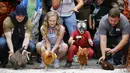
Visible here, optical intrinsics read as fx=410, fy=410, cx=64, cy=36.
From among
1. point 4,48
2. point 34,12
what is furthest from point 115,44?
point 4,48

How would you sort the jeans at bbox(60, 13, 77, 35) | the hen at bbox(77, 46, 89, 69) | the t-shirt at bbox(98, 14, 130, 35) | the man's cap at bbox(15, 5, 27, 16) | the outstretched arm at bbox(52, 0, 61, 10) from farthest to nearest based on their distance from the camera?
the jeans at bbox(60, 13, 77, 35), the outstretched arm at bbox(52, 0, 61, 10), the t-shirt at bbox(98, 14, 130, 35), the man's cap at bbox(15, 5, 27, 16), the hen at bbox(77, 46, 89, 69)

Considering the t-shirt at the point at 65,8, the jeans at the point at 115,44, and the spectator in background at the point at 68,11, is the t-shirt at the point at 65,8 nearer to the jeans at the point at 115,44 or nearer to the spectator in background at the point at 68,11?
the spectator in background at the point at 68,11

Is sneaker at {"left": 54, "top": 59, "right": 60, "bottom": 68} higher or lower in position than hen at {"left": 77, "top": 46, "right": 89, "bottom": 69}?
lower

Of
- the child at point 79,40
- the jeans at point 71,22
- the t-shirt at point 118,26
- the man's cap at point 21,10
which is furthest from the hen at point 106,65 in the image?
the man's cap at point 21,10

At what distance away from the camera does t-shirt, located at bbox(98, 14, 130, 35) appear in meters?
6.13

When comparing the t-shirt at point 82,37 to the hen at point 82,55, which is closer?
the hen at point 82,55

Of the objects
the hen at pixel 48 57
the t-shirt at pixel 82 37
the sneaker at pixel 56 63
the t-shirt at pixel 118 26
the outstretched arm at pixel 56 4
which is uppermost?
the outstretched arm at pixel 56 4

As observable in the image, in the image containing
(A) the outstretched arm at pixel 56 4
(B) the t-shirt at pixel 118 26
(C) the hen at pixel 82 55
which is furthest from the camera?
(A) the outstretched arm at pixel 56 4

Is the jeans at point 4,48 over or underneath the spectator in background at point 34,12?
underneath

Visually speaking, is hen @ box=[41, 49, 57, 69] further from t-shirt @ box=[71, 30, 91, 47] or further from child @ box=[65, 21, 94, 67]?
t-shirt @ box=[71, 30, 91, 47]

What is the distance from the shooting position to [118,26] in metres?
6.19

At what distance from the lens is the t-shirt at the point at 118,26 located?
6133mm

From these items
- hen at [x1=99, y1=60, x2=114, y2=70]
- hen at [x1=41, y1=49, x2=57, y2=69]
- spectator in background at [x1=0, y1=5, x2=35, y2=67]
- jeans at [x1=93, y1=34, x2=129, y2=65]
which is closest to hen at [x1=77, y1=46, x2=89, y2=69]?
hen at [x1=99, y1=60, x2=114, y2=70]

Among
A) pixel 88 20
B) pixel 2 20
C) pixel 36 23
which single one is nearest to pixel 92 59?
pixel 88 20
